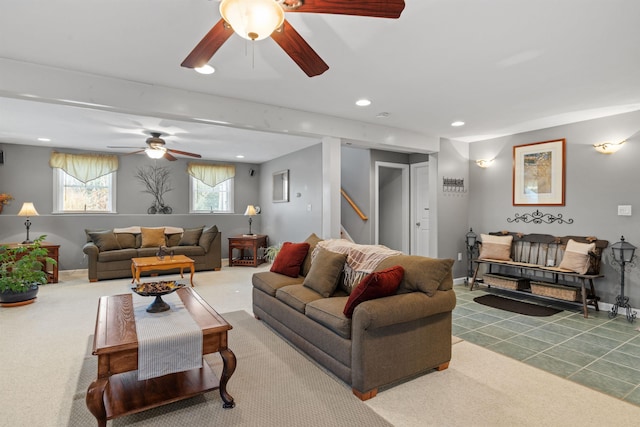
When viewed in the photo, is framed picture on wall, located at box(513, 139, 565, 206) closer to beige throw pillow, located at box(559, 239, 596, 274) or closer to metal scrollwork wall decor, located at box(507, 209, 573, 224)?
metal scrollwork wall decor, located at box(507, 209, 573, 224)

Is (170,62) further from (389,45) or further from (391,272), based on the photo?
(391,272)

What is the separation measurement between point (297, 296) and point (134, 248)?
4637 millimetres

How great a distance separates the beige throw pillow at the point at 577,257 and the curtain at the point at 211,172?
6.64 meters

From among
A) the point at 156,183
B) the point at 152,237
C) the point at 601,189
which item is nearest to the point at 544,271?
the point at 601,189

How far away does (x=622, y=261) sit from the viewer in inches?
156

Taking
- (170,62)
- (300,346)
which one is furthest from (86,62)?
(300,346)

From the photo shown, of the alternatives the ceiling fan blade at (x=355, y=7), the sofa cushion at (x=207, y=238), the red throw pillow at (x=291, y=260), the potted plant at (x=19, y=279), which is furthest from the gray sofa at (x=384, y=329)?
the sofa cushion at (x=207, y=238)

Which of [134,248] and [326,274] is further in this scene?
[134,248]

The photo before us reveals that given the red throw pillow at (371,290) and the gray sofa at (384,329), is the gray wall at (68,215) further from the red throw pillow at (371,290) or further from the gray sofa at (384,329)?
the red throw pillow at (371,290)

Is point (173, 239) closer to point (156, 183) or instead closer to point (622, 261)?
point (156, 183)

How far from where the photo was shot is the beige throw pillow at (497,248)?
511 centimetres

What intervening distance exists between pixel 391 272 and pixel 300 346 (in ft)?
3.33

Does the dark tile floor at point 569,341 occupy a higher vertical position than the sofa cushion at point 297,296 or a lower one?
lower

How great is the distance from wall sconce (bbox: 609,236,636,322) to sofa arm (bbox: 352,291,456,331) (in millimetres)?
2819
